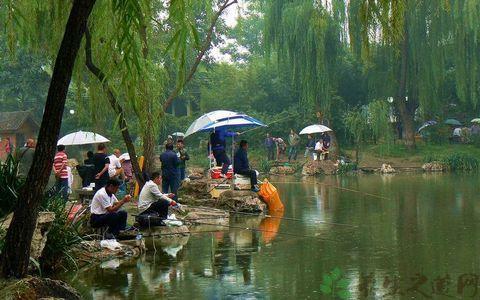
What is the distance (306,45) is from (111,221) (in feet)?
79.5

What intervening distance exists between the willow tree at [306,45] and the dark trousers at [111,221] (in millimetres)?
23272

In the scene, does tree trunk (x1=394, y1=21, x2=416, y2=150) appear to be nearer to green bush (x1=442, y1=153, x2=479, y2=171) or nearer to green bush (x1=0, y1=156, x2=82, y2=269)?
green bush (x1=442, y1=153, x2=479, y2=171)

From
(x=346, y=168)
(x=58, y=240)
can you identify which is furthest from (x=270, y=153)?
(x=58, y=240)

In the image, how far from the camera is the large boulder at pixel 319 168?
2988 cm

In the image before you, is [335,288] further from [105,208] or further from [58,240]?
[105,208]

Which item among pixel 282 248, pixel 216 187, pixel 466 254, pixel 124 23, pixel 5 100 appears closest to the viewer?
pixel 124 23

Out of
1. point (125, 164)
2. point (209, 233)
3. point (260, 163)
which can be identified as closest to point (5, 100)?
point (260, 163)

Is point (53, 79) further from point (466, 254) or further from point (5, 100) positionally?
point (5, 100)

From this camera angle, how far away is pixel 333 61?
33.9 metres

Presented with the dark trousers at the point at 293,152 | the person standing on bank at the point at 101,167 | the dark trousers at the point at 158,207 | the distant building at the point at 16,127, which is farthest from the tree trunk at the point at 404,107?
the dark trousers at the point at 158,207

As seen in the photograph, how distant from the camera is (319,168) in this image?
99.1 feet

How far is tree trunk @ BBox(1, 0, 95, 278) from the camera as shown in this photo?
6.20m

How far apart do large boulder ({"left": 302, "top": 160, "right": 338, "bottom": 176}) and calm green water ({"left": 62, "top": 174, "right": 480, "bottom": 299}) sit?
1446 cm

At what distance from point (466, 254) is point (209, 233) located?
4648mm
